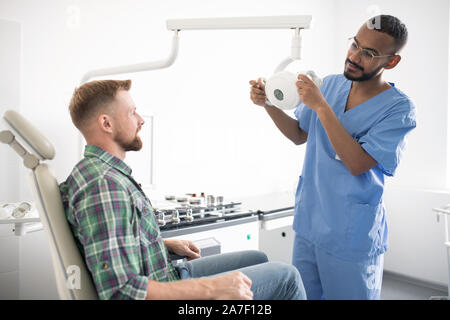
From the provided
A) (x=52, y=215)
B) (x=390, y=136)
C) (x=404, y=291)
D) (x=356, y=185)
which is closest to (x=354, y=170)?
(x=356, y=185)

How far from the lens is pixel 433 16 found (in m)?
3.07

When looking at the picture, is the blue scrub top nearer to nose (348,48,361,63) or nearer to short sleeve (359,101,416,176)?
short sleeve (359,101,416,176)

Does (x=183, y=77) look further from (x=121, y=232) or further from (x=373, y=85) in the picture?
(x=121, y=232)

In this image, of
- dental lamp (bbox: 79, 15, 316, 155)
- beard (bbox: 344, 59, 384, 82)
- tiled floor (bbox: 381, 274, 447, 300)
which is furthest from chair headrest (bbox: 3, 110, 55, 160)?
tiled floor (bbox: 381, 274, 447, 300)

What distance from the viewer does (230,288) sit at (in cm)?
88

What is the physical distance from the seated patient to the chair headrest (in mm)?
103

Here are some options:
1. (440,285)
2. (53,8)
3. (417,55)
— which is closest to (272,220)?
(53,8)

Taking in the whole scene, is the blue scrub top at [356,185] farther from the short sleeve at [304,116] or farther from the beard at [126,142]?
the beard at [126,142]

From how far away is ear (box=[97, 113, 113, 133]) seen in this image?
1053mm

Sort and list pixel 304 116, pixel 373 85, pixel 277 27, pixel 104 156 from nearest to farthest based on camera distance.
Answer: pixel 104 156
pixel 277 27
pixel 373 85
pixel 304 116

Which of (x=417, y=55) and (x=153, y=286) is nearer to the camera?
(x=153, y=286)

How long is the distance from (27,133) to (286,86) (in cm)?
78

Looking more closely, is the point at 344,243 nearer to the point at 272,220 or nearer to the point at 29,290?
the point at 272,220

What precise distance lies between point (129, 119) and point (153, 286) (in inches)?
19.2
